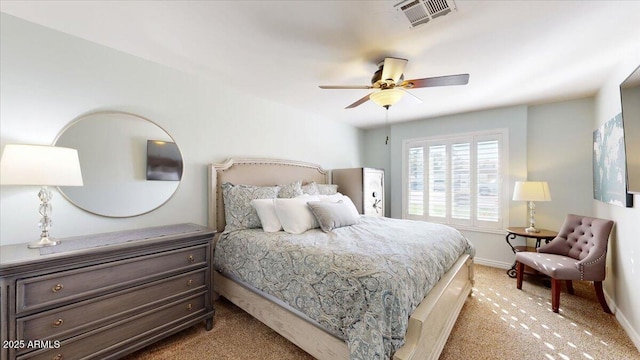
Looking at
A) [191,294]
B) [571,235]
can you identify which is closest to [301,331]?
[191,294]

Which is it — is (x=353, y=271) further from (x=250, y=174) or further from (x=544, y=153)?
(x=544, y=153)

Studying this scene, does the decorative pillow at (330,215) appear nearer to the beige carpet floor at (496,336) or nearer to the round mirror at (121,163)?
the beige carpet floor at (496,336)

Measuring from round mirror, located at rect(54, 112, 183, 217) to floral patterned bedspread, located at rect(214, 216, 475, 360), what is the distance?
827 mm

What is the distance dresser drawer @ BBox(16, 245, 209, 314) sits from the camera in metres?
1.34

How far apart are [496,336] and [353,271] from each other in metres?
1.62

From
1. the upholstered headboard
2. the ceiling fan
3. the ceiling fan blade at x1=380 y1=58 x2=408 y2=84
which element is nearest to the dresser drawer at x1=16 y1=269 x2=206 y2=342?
the upholstered headboard

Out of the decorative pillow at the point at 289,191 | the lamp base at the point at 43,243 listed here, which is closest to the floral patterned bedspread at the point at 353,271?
the decorative pillow at the point at 289,191

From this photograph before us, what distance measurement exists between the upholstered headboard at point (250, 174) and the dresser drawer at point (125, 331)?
880 millimetres

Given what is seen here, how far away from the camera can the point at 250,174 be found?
120 inches

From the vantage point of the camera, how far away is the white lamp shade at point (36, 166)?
1434 millimetres

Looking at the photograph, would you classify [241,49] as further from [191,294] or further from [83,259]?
[191,294]

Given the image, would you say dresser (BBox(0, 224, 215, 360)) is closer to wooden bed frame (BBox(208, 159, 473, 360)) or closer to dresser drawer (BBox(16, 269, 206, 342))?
dresser drawer (BBox(16, 269, 206, 342))

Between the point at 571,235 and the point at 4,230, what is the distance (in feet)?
17.0

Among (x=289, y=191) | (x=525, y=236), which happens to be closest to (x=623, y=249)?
(x=525, y=236)
